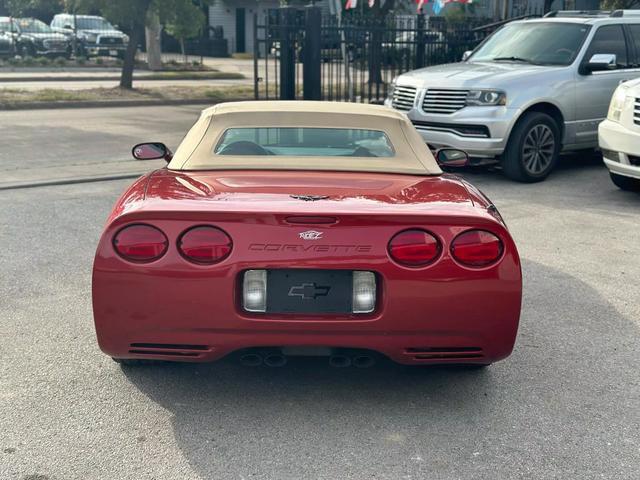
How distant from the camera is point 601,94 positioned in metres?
10.6

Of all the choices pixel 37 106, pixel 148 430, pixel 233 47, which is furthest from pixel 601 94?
pixel 233 47

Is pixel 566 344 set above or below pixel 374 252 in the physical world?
below

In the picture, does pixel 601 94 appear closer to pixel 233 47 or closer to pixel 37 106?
pixel 37 106

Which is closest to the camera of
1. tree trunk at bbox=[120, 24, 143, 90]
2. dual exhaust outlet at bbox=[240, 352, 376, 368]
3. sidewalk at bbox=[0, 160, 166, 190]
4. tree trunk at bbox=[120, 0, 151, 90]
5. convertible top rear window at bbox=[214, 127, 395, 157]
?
dual exhaust outlet at bbox=[240, 352, 376, 368]

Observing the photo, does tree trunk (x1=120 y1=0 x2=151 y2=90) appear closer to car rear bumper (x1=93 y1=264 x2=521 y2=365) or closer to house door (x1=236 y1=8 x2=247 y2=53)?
car rear bumper (x1=93 y1=264 x2=521 y2=365)

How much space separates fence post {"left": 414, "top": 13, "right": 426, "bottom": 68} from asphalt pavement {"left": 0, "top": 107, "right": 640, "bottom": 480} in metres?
9.82

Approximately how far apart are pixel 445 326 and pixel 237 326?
0.91 metres

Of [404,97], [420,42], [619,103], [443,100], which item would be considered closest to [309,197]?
[619,103]

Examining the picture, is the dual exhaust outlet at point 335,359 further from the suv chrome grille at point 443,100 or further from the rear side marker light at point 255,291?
the suv chrome grille at point 443,100

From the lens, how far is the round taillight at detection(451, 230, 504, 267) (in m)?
3.61

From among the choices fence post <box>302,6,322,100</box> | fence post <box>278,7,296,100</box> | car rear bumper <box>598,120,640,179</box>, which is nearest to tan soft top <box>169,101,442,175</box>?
car rear bumper <box>598,120,640,179</box>

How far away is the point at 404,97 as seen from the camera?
1070 centimetres

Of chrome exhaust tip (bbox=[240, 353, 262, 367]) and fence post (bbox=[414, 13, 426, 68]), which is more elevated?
fence post (bbox=[414, 13, 426, 68])

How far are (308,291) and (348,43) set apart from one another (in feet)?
38.4
